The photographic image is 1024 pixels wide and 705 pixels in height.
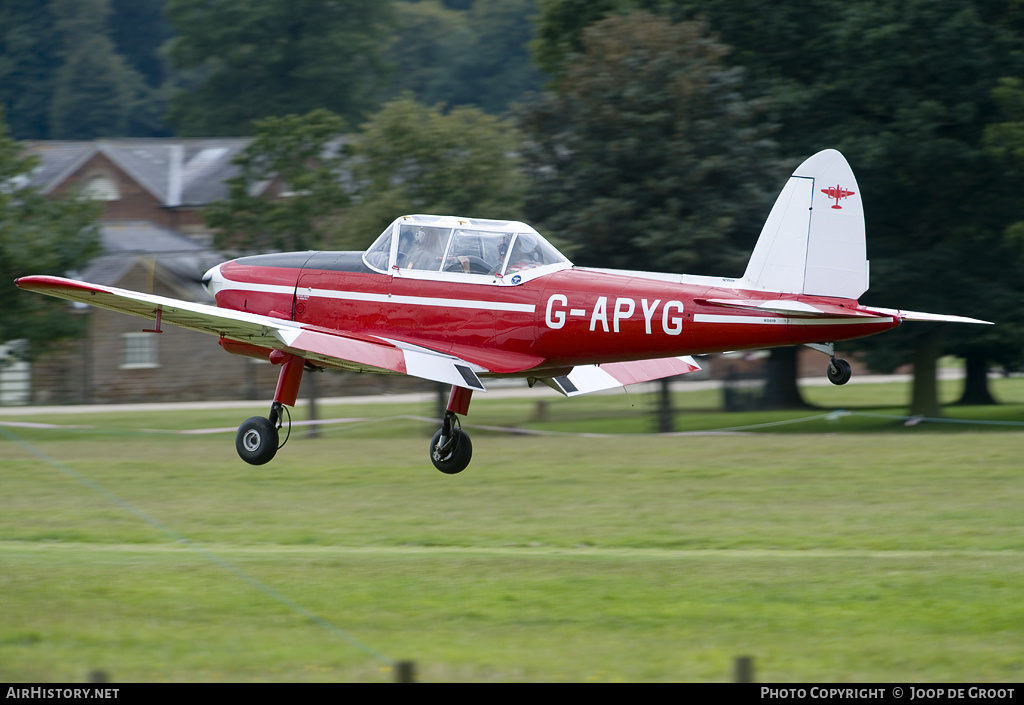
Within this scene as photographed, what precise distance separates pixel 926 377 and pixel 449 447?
1051 inches

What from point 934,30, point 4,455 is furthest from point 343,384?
point 934,30

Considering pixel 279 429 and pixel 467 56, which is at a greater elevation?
pixel 467 56

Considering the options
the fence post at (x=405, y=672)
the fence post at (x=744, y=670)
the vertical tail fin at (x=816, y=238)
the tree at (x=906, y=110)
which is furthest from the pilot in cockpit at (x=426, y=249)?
the tree at (x=906, y=110)

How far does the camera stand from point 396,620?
14.2m

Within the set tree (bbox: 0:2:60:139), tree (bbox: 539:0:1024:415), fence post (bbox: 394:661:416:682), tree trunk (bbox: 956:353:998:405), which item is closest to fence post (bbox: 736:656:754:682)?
fence post (bbox: 394:661:416:682)

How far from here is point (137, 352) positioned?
5144cm

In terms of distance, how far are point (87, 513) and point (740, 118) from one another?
684 inches

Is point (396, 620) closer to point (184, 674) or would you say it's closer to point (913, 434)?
point (184, 674)

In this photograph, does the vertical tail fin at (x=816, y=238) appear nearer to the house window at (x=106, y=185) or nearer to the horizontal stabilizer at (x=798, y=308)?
the horizontal stabilizer at (x=798, y=308)

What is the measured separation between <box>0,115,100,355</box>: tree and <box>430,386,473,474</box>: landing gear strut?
79.8 ft

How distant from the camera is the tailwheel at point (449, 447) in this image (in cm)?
1293

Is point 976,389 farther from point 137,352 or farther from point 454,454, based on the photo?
point 454,454

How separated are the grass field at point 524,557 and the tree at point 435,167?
6.01 metres

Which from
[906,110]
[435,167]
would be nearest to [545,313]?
[435,167]
